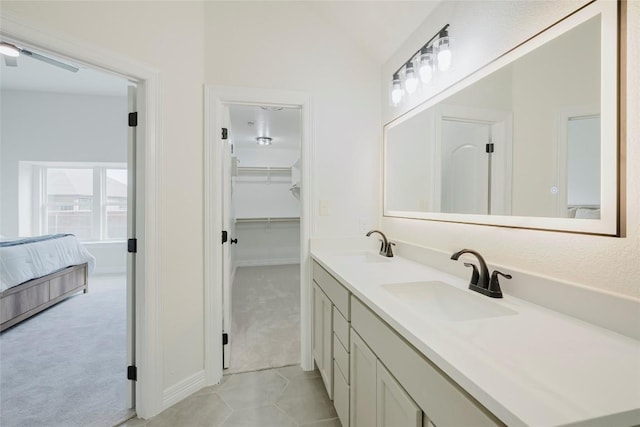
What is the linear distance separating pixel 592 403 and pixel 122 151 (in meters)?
5.91

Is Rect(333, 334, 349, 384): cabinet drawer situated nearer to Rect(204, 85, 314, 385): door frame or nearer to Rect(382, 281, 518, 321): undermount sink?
Rect(382, 281, 518, 321): undermount sink

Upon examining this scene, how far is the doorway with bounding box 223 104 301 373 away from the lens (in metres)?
2.23

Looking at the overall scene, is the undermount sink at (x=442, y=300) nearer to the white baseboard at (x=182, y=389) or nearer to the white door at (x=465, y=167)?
the white door at (x=465, y=167)

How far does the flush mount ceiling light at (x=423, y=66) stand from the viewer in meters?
1.41

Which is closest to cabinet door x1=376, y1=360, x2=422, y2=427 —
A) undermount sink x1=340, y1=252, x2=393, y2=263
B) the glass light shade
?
undermount sink x1=340, y1=252, x2=393, y2=263

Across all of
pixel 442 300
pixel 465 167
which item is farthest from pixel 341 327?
pixel 465 167

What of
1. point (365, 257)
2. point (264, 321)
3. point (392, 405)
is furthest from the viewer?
point (264, 321)

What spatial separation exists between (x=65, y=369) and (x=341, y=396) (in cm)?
218

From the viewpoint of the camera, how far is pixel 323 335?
1741mm

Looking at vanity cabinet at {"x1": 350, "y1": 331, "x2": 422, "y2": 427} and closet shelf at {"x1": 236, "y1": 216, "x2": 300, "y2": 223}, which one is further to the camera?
closet shelf at {"x1": 236, "y1": 216, "x2": 300, "y2": 223}

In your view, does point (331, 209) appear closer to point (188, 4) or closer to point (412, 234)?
point (412, 234)

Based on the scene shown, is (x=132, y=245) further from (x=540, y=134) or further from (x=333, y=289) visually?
(x=540, y=134)

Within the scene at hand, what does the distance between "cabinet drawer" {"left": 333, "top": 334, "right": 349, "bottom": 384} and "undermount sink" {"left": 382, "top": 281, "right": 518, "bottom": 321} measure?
0.42 meters

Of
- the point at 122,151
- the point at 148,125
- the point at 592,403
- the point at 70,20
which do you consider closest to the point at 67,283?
the point at 122,151
